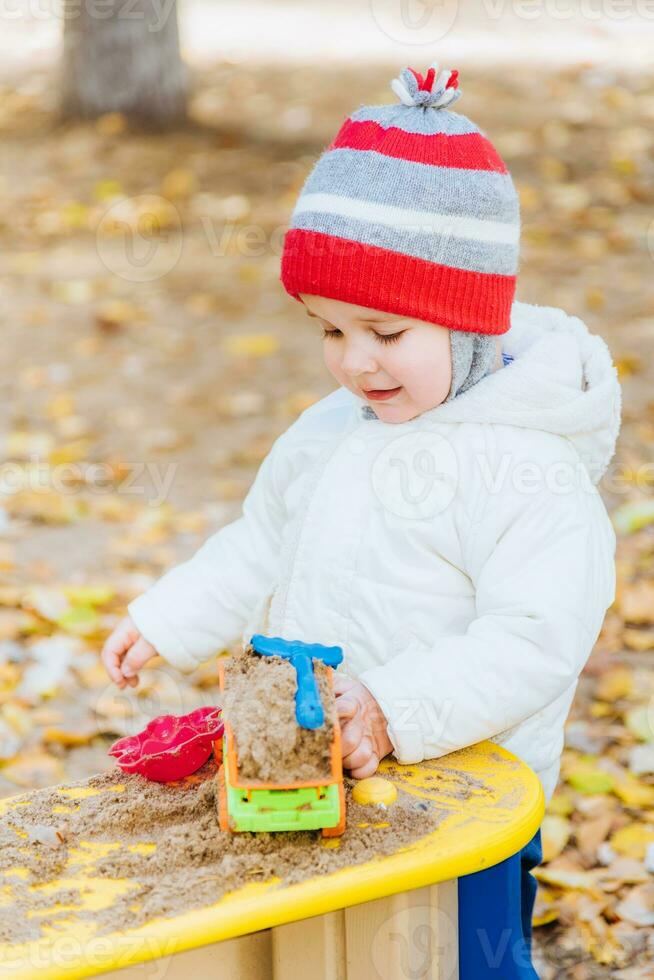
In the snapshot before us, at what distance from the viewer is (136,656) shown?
2.23m

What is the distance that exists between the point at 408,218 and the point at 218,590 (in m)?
0.75

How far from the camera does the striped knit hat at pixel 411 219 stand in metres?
1.89

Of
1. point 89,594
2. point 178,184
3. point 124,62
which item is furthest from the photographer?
point 124,62

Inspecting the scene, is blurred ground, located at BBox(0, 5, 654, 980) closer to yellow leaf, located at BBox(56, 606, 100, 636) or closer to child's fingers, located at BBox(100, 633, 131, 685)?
yellow leaf, located at BBox(56, 606, 100, 636)

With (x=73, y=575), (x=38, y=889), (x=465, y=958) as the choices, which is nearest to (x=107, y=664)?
(x=38, y=889)

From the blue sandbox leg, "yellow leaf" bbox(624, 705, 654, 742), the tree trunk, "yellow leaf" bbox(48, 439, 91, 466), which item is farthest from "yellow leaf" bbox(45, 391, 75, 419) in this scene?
the blue sandbox leg

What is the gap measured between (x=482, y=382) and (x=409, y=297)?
193mm

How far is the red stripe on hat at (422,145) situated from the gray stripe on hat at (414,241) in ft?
0.36

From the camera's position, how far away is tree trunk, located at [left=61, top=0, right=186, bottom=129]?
7941 mm

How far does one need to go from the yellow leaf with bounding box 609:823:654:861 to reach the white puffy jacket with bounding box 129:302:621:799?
0.84 meters
